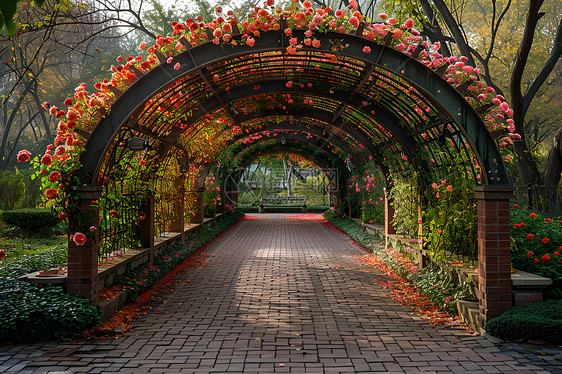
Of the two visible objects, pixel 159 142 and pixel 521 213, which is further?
pixel 159 142

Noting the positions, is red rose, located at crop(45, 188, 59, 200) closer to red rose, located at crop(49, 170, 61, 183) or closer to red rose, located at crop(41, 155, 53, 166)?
red rose, located at crop(49, 170, 61, 183)

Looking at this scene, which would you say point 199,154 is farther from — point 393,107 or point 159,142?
point 393,107

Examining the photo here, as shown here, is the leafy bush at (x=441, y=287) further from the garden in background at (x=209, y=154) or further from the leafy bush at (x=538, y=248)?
the leafy bush at (x=538, y=248)

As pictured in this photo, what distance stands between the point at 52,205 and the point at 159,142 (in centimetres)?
305

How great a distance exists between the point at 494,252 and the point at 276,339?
8.17 feet

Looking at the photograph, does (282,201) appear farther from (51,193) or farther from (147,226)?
(51,193)

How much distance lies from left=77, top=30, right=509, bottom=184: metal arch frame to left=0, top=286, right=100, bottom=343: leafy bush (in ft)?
4.25

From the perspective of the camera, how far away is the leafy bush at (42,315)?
3.97 m

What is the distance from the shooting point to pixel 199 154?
37.0 ft

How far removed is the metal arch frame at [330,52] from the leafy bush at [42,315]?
1295 mm

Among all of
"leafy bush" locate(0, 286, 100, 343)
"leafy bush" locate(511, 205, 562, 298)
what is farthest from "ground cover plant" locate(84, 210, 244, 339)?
"leafy bush" locate(511, 205, 562, 298)

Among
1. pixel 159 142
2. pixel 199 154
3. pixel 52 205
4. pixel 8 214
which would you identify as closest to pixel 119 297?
pixel 52 205

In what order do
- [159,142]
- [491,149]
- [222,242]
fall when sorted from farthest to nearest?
[222,242] < [159,142] < [491,149]

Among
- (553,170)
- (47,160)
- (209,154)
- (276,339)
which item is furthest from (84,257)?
(553,170)
